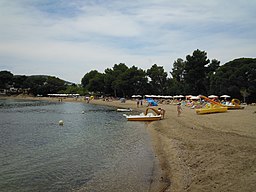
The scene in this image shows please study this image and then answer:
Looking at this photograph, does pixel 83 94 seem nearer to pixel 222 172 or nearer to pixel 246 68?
pixel 246 68

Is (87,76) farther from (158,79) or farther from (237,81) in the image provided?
(237,81)

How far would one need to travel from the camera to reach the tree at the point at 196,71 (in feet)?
216

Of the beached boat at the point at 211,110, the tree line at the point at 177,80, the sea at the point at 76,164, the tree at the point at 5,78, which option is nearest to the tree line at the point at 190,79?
the tree line at the point at 177,80

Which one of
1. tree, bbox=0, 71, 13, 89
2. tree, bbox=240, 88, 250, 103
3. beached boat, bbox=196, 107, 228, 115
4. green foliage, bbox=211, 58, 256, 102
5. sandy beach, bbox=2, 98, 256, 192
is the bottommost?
sandy beach, bbox=2, 98, 256, 192

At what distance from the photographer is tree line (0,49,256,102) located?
49.3 metres

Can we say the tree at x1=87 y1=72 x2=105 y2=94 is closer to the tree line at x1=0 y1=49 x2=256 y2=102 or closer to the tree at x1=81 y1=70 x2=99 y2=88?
the tree line at x1=0 y1=49 x2=256 y2=102

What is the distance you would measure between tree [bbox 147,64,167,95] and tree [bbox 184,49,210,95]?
1381 centimetres

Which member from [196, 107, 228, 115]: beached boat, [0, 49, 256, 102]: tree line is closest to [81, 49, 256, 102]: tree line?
[0, 49, 256, 102]: tree line

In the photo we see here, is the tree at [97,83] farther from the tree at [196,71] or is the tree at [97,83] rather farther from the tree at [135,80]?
the tree at [196,71]

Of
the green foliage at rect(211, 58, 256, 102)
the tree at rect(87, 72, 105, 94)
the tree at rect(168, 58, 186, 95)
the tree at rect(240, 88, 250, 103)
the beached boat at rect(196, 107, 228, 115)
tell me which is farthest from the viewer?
the tree at rect(87, 72, 105, 94)

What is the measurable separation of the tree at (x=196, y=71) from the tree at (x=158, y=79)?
45.3ft

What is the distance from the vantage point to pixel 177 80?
83.4m

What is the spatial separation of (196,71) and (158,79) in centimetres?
1745

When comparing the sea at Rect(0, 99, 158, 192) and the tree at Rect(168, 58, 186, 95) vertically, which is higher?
the tree at Rect(168, 58, 186, 95)
